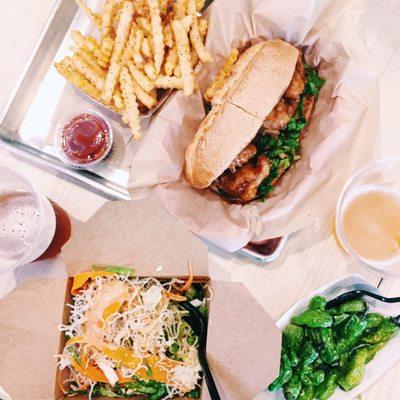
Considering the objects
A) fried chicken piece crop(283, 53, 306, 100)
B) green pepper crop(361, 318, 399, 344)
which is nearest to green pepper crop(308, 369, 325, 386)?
green pepper crop(361, 318, 399, 344)

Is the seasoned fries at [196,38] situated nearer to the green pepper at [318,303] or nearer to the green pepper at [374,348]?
the green pepper at [318,303]

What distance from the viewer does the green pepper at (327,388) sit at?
187 centimetres

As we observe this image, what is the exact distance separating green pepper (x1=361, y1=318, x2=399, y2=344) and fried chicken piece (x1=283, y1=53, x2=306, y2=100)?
0.87 m

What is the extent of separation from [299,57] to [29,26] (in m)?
1.05

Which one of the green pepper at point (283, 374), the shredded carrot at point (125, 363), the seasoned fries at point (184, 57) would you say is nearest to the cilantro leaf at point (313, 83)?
the seasoned fries at point (184, 57)

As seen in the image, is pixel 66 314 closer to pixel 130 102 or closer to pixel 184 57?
pixel 130 102

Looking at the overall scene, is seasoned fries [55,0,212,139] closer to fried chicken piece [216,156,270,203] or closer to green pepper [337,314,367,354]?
fried chicken piece [216,156,270,203]

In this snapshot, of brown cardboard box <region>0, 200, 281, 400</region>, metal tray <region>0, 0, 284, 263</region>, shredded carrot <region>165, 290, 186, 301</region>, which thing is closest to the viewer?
brown cardboard box <region>0, 200, 281, 400</region>

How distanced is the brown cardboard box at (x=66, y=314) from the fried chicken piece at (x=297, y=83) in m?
0.67

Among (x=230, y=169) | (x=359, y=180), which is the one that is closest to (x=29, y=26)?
(x=230, y=169)

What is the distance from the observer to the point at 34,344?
4.85 feet

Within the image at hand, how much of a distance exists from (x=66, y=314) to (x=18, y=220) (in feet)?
1.50

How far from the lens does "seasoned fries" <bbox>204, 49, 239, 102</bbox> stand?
1.87 meters

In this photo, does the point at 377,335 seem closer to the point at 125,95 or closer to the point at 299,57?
the point at 299,57
